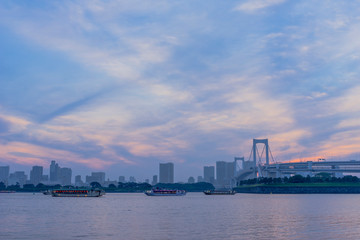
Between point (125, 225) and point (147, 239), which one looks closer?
point (147, 239)

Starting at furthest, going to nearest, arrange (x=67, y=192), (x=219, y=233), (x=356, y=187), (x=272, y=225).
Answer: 1. (x=356, y=187)
2. (x=67, y=192)
3. (x=272, y=225)
4. (x=219, y=233)

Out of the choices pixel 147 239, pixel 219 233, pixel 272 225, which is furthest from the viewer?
pixel 272 225

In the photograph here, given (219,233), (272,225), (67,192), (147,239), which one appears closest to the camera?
(147,239)

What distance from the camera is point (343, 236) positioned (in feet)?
107

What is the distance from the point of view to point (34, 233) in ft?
116

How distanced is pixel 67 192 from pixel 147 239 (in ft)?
424

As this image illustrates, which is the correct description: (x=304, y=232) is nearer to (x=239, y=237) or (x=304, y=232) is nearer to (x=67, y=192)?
(x=239, y=237)

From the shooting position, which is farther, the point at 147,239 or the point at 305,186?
the point at 305,186

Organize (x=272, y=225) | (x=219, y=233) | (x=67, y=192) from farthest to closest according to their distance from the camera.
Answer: (x=67, y=192), (x=272, y=225), (x=219, y=233)

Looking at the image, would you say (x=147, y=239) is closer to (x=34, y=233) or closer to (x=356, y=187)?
(x=34, y=233)

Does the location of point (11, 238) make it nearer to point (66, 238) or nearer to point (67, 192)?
point (66, 238)

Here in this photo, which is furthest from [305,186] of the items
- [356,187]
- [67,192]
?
[67,192]

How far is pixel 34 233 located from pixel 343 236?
27.2 meters

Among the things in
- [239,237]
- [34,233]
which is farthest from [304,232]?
[34,233]
